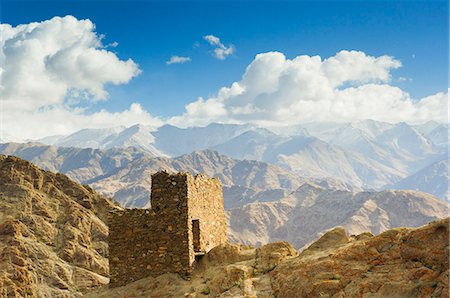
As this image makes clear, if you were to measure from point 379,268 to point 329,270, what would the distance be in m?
1.38

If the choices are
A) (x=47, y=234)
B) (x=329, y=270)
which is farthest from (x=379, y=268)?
(x=47, y=234)

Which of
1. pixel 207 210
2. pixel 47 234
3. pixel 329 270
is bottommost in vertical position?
pixel 329 270

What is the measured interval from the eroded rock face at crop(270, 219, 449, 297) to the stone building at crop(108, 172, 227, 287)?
4.12m

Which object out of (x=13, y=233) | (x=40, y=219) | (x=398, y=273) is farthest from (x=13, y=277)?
(x=398, y=273)

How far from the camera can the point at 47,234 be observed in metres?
59.7

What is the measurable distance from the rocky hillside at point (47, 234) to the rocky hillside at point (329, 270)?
1490 inches

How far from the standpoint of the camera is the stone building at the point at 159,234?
16547 mm

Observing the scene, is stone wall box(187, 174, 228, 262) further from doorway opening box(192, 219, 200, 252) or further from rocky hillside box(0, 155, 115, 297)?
rocky hillside box(0, 155, 115, 297)

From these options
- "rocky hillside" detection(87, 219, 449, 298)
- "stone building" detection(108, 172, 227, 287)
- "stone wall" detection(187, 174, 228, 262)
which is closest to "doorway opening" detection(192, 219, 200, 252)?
"stone building" detection(108, 172, 227, 287)

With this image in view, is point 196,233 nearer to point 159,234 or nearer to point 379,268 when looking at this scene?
point 159,234

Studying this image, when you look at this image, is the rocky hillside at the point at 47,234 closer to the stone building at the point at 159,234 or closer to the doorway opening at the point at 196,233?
the stone building at the point at 159,234

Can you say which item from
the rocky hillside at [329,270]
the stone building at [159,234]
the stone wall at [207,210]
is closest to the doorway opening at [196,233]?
the stone building at [159,234]

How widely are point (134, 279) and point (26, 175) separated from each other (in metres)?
55.4

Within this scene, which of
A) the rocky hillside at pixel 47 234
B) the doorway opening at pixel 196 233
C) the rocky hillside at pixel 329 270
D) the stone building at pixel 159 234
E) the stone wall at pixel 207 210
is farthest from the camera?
the rocky hillside at pixel 47 234
